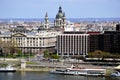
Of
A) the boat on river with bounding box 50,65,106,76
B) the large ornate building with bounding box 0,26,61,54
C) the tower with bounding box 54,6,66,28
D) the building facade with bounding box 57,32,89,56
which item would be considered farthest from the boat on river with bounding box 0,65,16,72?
the tower with bounding box 54,6,66,28

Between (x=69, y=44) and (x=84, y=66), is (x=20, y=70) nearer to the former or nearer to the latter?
(x=84, y=66)

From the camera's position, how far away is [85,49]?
59438 millimetres

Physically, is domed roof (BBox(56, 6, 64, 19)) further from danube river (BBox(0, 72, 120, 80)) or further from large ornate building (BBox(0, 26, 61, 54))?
danube river (BBox(0, 72, 120, 80))

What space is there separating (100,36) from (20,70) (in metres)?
13.1

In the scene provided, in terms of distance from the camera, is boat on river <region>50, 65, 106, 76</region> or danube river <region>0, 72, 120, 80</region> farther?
boat on river <region>50, 65, 106, 76</region>

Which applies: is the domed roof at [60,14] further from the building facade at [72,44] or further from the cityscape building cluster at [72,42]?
the building facade at [72,44]

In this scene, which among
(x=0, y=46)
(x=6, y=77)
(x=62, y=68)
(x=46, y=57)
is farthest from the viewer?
(x=0, y=46)

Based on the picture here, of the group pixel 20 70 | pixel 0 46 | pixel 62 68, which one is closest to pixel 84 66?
pixel 62 68

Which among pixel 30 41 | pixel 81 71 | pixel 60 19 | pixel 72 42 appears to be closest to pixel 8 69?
pixel 81 71

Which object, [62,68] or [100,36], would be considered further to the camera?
[100,36]

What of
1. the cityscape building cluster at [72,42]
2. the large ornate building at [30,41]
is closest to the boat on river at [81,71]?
the cityscape building cluster at [72,42]

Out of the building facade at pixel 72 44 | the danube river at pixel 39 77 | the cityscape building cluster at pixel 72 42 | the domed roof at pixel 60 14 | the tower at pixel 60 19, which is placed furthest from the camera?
the tower at pixel 60 19

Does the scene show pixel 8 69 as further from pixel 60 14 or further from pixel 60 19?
pixel 60 14

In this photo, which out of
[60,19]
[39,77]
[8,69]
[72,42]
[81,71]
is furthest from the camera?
[60,19]
